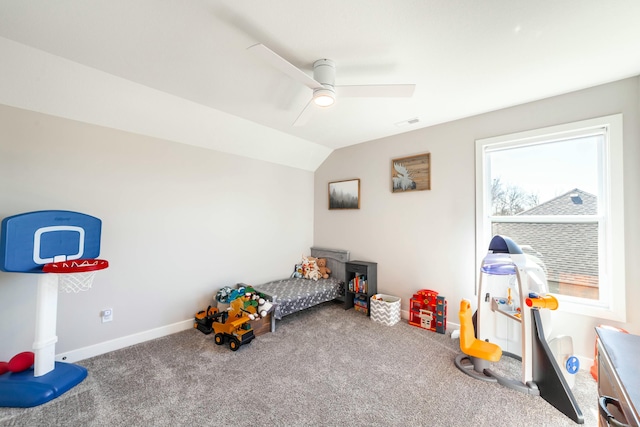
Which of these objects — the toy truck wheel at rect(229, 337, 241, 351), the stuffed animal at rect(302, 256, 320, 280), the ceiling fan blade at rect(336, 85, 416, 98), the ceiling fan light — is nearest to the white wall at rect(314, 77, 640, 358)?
the stuffed animal at rect(302, 256, 320, 280)

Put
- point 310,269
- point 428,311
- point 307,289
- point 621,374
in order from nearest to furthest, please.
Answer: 1. point 621,374
2. point 428,311
3. point 307,289
4. point 310,269

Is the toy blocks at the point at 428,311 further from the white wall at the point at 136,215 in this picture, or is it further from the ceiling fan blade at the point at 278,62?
the ceiling fan blade at the point at 278,62

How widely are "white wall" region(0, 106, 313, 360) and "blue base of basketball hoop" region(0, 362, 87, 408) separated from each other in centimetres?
36

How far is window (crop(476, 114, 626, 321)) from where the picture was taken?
2094mm

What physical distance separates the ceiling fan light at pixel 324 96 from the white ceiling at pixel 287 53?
0.25 metres

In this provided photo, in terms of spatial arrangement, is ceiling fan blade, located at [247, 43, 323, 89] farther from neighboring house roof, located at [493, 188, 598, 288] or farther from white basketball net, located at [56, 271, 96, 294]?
neighboring house roof, located at [493, 188, 598, 288]

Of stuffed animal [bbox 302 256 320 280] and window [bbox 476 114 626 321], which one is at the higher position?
window [bbox 476 114 626 321]

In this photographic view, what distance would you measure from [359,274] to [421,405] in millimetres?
1965

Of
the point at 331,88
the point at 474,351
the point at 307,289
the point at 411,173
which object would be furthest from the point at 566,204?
the point at 307,289

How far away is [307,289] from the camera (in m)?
3.42

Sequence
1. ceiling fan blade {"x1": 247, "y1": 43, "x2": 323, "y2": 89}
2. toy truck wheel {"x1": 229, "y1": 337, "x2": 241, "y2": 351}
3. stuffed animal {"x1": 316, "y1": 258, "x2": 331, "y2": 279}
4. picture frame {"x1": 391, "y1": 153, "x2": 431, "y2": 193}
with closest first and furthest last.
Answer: ceiling fan blade {"x1": 247, "y1": 43, "x2": 323, "y2": 89} < toy truck wheel {"x1": 229, "y1": 337, "x2": 241, "y2": 351} < picture frame {"x1": 391, "y1": 153, "x2": 431, "y2": 193} < stuffed animal {"x1": 316, "y1": 258, "x2": 331, "y2": 279}

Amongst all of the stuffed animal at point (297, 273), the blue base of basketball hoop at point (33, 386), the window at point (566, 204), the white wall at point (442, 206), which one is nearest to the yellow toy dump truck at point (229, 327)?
the blue base of basketball hoop at point (33, 386)

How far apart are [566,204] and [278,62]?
2896 millimetres

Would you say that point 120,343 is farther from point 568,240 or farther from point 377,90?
point 568,240
